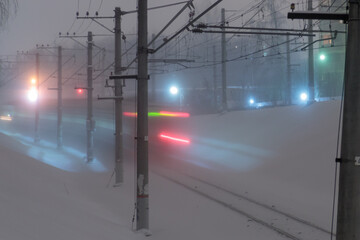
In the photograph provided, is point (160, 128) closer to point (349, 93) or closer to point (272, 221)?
point (272, 221)

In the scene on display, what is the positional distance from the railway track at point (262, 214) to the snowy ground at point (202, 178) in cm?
31

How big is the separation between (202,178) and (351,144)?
16.5m

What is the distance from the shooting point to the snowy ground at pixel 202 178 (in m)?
9.23

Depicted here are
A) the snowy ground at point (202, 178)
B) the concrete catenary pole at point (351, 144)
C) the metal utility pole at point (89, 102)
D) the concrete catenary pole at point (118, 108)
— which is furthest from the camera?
the metal utility pole at point (89, 102)

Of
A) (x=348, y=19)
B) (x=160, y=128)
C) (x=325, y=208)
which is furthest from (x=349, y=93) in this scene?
(x=160, y=128)

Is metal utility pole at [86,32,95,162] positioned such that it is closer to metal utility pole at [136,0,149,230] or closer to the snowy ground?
the snowy ground

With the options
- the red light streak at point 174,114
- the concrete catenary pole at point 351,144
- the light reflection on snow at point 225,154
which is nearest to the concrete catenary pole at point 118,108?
the light reflection on snow at point 225,154

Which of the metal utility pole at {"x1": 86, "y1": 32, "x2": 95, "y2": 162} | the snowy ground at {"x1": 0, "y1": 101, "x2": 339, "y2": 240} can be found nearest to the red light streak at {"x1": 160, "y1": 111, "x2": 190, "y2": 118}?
the snowy ground at {"x1": 0, "y1": 101, "x2": 339, "y2": 240}

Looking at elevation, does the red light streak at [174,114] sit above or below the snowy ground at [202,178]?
above

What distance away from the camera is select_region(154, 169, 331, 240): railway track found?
1078 centimetres

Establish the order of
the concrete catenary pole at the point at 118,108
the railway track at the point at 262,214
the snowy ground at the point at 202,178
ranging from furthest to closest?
the concrete catenary pole at the point at 118,108 → the railway track at the point at 262,214 → the snowy ground at the point at 202,178

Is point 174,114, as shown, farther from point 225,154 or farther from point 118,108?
point 118,108

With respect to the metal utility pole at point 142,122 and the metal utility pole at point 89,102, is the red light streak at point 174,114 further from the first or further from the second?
the metal utility pole at point 142,122

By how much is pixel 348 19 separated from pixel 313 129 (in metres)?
16.4
